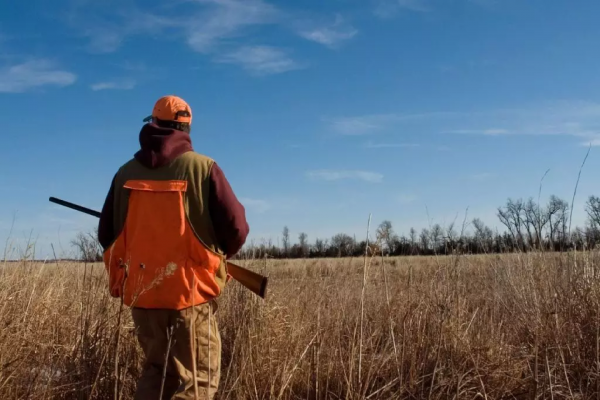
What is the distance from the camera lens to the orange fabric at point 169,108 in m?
3.14

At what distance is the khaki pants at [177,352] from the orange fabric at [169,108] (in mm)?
1052

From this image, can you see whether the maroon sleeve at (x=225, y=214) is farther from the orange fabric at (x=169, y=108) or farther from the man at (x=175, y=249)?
the orange fabric at (x=169, y=108)

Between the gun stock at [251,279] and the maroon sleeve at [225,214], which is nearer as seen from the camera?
the maroon sleeve at [225,214]

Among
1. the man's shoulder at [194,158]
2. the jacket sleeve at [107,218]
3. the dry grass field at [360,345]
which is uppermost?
the man's shoulder at [194,158]

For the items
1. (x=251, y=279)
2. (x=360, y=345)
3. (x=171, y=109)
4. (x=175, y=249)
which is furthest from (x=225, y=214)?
(x=360, y=345)

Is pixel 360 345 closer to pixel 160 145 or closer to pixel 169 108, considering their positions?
pixel 160 145

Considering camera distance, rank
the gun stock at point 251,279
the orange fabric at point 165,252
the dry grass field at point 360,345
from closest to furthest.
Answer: the orange fabric at point 165,252 < the gun stock at point 251,279 < the dry grass field at point 360,345

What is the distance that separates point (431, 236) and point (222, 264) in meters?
2.03

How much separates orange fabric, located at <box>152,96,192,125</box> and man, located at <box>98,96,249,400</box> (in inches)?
4.1

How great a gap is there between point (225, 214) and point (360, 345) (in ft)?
3.17

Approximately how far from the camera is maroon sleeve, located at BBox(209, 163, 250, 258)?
9.66ft

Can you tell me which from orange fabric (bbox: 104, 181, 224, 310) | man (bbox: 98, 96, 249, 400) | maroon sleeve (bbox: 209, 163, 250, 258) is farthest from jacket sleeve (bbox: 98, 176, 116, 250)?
maroon sleeve (bbox: 209, 163, 250, 258)

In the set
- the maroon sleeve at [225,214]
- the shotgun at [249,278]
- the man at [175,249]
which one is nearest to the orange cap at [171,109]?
the man at [175,249]

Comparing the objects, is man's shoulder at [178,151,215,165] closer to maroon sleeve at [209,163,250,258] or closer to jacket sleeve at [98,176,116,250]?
maroon sleeve at [209,163,250,258]
